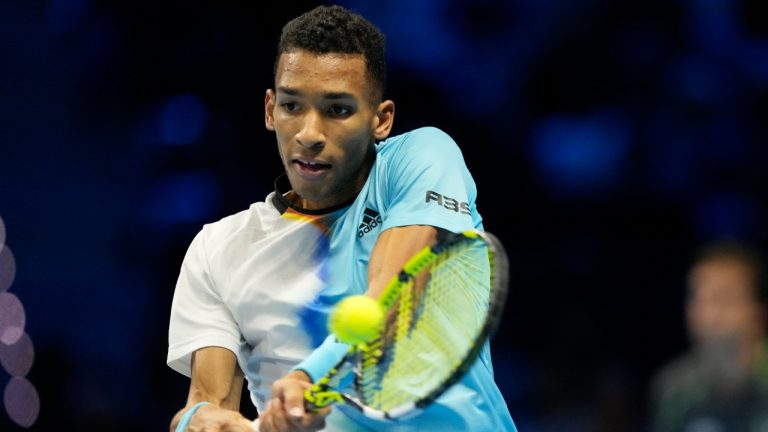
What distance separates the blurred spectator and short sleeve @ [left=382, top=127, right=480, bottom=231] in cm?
118

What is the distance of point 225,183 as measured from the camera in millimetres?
7027

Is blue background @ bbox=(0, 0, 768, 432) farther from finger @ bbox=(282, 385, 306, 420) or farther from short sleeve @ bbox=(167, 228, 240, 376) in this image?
finger @ bbox=(282, 385, 306, 420)

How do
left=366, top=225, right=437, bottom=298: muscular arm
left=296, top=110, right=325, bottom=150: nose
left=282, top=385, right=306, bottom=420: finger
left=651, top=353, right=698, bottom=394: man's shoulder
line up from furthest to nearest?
left=651, top=353, right=698, bottom=394: man's shoulder → left=296, top=110, right=325, bottom=150: nose → left=366, top=225, right=437, bottom=298: muscular arm → left=282, top=385, right=306, bottom=420: finger

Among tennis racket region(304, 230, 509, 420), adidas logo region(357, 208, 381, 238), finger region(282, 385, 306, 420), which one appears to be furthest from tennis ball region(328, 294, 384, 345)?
adidas logo region(357, 208, 381, 238)

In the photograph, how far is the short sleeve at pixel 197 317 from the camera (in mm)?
3666

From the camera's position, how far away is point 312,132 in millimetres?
3471

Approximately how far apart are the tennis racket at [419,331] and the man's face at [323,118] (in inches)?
19.0

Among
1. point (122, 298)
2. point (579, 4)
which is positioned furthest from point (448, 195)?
point (122, 298)

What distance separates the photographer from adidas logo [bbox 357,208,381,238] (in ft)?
11.7

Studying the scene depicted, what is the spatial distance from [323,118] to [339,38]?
24 centimetres

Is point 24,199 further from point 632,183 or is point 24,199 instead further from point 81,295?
point 632,183

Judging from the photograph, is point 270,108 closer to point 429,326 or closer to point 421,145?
point 421,145

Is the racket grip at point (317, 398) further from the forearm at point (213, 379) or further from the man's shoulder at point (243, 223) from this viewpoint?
the man's shoulder at point (243, 223)

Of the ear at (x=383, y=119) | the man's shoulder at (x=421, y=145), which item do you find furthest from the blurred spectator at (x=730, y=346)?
the ear at (x=383, y=119)
